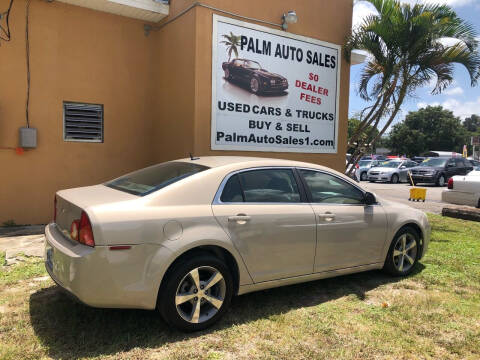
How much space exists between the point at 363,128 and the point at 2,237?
7230 mm

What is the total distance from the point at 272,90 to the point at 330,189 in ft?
13.0

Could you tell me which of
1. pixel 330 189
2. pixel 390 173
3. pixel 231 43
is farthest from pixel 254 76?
pixel 390 173

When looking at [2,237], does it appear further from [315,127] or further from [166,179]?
[315,127]

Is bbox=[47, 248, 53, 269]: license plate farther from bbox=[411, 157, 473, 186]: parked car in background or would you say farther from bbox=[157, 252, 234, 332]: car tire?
bbox=[411, 157, 473, 186]: parked car in background

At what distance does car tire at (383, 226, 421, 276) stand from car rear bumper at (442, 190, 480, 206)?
19.4ft

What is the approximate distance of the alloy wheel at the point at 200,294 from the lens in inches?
130

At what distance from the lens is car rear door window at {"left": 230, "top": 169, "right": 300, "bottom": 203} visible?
380 centimetres

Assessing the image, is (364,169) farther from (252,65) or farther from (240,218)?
(240,218)

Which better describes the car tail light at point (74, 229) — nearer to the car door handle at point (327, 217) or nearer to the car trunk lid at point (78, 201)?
the car trunk lid at point (78, 201)

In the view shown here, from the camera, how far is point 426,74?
331 inches

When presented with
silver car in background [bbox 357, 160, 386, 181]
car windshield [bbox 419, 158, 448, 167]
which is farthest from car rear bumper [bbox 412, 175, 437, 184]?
silver car in background [bbox 357, 160, 386, 181]

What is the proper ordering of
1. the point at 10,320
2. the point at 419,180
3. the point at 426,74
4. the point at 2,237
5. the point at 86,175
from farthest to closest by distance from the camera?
the point at 419,180, the point at 426,74, the point at 86,175, the point at 2,237, the point at 10,320

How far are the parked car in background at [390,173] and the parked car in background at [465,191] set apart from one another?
1290 centimetres

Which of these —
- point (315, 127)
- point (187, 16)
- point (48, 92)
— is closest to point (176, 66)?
point (187, 16)
